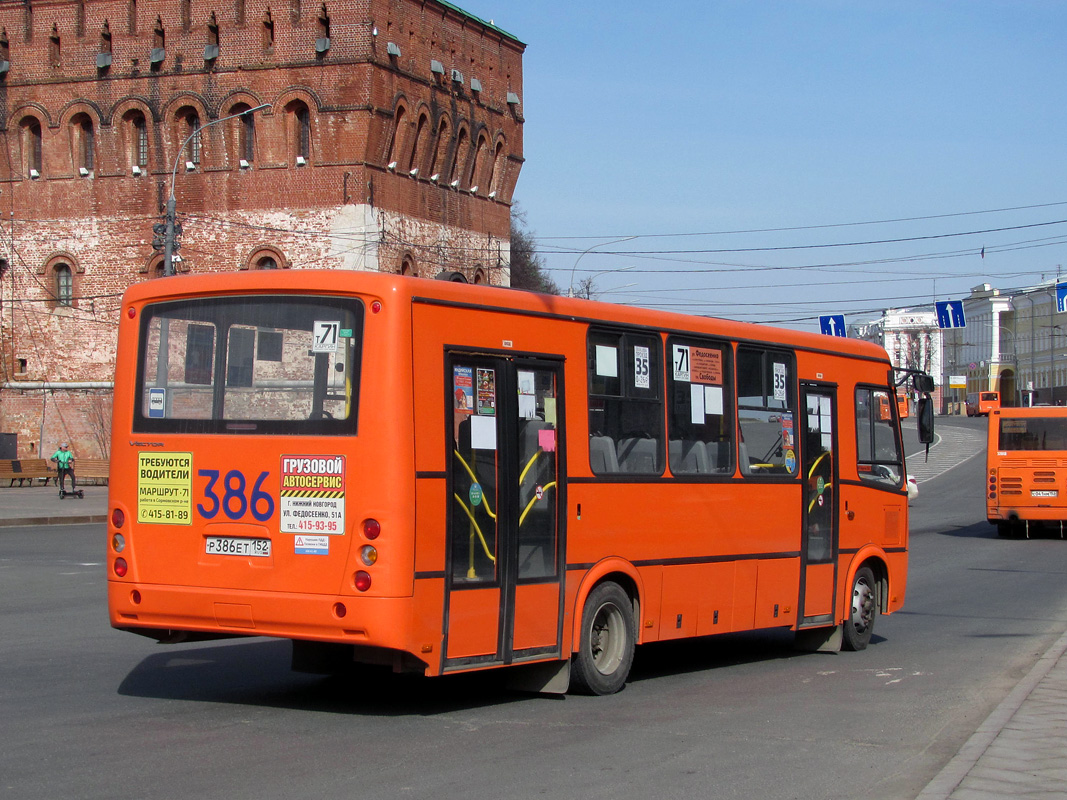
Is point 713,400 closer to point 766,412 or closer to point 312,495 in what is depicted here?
point 766,412

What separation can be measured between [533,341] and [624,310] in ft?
3.48

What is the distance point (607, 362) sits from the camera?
959cm

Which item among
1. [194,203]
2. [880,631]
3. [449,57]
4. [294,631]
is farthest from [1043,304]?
[294,631]

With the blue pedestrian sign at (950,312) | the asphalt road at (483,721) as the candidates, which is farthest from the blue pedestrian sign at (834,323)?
the asphalt road at (483,721)

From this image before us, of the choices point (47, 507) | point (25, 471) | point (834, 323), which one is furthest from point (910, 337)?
point (47, 507)

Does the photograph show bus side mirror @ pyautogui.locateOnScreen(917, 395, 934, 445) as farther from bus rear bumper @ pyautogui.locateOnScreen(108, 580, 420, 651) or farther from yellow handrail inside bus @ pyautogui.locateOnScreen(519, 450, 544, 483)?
bus rear bumper @ pyautogui.locateOnScreen(108, 580, 420, 651)

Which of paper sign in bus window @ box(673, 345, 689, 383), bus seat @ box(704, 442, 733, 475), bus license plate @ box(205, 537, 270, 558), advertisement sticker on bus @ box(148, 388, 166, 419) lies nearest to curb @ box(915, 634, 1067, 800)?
bus seat @ box(704, 442, 733, 475)

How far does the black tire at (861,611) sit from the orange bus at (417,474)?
2.22 metres

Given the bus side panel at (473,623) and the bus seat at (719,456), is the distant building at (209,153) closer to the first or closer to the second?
the bus seat at (719,456)

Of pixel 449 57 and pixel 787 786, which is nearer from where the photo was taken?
pixel 787 786

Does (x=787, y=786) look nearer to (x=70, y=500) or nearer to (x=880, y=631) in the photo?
(x=880, y=631)

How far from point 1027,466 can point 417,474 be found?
79.7 ft

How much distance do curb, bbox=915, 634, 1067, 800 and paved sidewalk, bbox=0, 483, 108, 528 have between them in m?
23.2

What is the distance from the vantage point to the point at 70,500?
37.5 m
